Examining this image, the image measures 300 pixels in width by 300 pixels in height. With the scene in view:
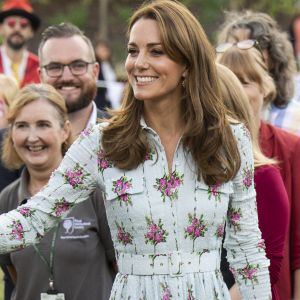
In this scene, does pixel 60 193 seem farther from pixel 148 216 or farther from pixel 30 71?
pixel 30 71

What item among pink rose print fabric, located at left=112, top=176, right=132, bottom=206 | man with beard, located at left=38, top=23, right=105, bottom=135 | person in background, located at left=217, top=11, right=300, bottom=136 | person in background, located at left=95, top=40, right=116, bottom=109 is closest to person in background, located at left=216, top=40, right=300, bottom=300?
person in background, located at left=217, top=11, right=300, bottom=136

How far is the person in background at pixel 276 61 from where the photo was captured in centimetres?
717

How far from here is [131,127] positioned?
14.6 ft

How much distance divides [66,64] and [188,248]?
309 centimetres

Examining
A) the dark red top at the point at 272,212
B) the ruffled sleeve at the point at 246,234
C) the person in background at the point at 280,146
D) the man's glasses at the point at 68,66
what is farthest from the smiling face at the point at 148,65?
the man's glasses at the point at 68,66

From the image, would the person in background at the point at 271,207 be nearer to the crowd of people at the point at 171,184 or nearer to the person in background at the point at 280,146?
the crowd of people at the point at 171,184

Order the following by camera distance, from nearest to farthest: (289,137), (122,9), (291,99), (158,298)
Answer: (158,298), (289,137), (291,99), (122,9)

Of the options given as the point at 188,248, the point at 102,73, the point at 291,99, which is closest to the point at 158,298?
the point at 188,248

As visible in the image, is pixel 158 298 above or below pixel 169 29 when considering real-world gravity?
below

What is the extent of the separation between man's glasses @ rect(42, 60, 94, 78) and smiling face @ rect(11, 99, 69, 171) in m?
1.23

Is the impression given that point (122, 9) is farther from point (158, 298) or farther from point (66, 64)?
point (158, 298)

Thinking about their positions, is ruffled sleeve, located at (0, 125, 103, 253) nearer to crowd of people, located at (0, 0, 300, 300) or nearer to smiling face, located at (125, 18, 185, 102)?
crowd of people, located at (0, 0, 300, 300)

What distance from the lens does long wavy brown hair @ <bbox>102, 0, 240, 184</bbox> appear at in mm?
4379

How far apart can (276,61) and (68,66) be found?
4.55 feet
